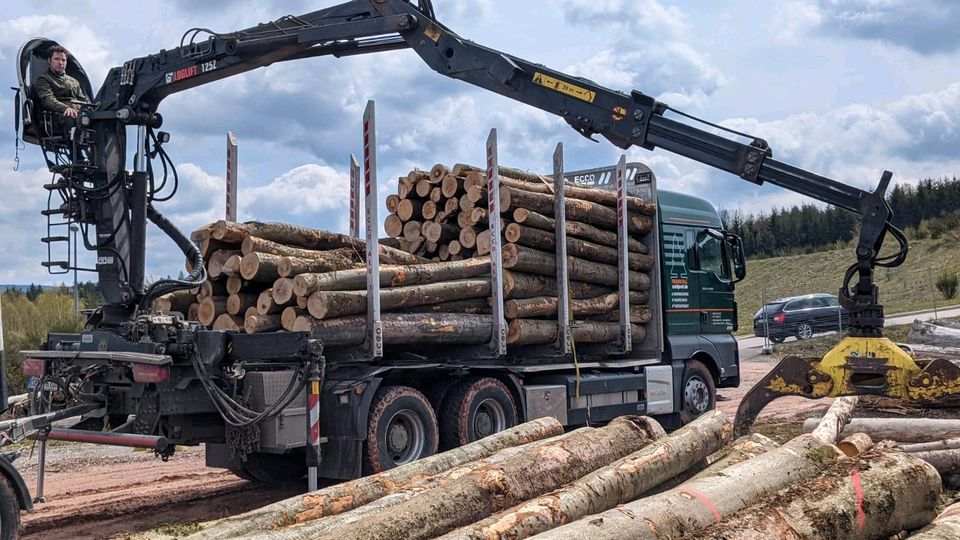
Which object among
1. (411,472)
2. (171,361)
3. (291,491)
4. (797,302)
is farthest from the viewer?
(797,302)

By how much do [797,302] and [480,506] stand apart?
26.6 meters

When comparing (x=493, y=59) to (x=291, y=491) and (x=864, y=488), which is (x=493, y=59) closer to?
(x=291, y=491)

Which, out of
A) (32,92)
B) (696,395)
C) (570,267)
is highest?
(32,92)

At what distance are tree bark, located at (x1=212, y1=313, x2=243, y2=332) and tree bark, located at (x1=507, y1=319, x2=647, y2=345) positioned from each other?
119 inches

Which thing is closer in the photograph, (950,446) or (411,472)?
(411,472)

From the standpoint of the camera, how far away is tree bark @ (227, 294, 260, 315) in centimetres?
897

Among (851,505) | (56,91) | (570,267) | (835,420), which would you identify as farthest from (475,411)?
(56,91)

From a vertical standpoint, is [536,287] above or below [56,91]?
below

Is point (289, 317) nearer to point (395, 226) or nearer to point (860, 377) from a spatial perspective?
point (395, 226)

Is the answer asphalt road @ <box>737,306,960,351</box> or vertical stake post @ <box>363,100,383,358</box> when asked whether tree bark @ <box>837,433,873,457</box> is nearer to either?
vertical stake post @ <box>363,100,383,358</box>

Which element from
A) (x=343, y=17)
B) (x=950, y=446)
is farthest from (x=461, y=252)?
(x=950, y=446)

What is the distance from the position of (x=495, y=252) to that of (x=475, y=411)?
1800 millimetres

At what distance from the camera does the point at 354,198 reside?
1067 cm

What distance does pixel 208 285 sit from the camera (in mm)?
9133
